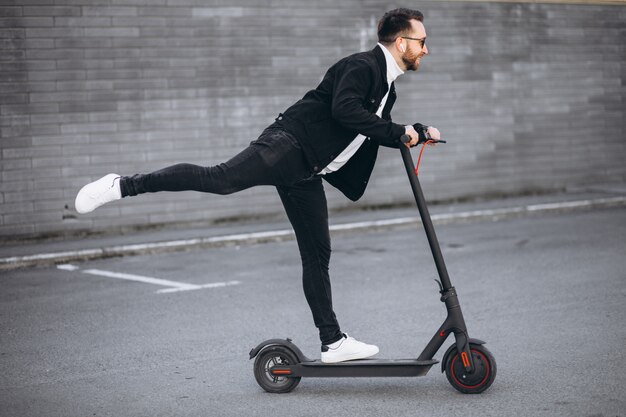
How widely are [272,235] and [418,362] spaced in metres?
6.55

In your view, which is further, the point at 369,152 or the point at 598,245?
the point at 598,245

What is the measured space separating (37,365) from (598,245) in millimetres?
6473

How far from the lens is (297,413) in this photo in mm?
4793

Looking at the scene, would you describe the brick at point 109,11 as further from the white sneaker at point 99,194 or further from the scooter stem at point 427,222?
the scooter stem at point 427,222

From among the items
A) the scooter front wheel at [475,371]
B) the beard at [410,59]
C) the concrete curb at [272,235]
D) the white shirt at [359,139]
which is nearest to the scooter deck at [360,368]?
the scooter front wheel at [475,371]

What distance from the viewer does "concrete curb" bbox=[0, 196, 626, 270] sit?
1023cm

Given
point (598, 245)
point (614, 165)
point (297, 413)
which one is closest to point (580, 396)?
point (297, 413)

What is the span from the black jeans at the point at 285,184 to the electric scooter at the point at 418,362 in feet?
0.72

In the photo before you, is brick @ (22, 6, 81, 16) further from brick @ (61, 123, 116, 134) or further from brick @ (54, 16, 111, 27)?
brick @ (61, 123, 116, 134)

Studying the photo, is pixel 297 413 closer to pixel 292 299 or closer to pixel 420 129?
pixel 420 129

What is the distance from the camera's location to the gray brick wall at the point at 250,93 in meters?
11.5

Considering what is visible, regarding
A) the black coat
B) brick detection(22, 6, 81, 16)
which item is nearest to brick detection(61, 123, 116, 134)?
brick detection(22, 6, 81, 16)

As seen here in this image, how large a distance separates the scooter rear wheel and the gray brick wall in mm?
7153

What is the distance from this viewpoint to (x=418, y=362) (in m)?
4.94
